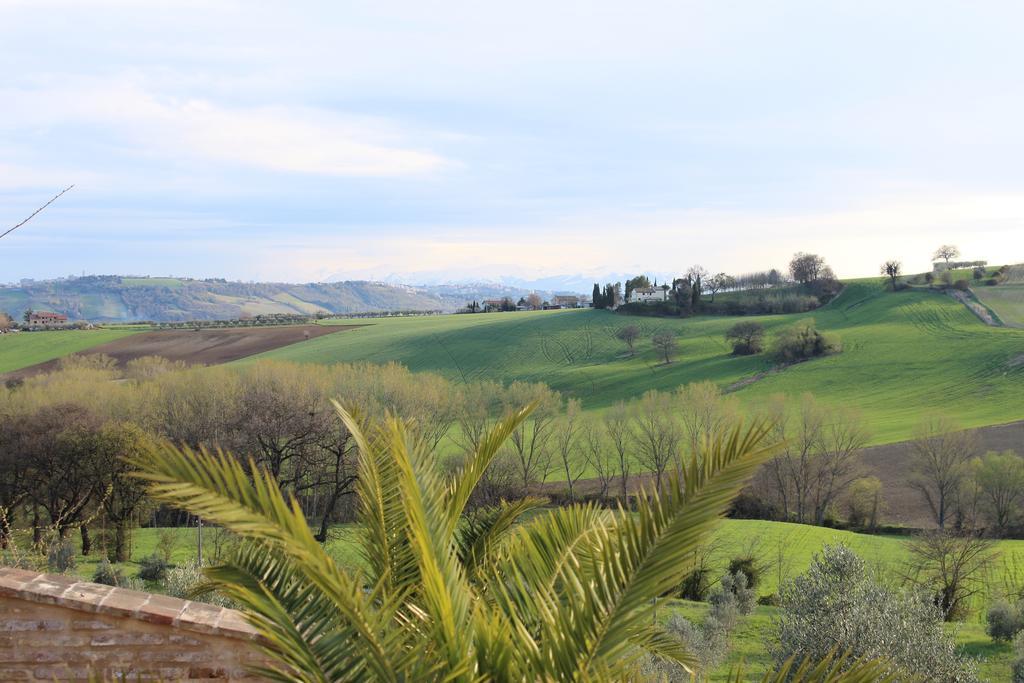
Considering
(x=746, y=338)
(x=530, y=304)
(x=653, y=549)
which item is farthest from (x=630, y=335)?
(x=653, y=549)

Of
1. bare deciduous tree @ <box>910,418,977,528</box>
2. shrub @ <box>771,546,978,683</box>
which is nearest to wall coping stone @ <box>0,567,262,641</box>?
shrub @ <box>771,546,978,683</box>

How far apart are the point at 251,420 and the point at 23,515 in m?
12.7

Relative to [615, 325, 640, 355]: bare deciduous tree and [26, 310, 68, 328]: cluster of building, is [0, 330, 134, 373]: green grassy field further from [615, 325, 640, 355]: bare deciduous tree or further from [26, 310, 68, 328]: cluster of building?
[615, 325, 640, 355]: bare deciduous tree

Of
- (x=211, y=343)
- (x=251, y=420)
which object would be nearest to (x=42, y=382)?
(x=251, y=420)

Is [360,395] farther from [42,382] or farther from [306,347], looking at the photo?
[306,347]

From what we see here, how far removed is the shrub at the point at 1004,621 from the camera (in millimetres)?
26484

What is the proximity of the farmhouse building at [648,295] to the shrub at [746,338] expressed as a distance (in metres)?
28.2

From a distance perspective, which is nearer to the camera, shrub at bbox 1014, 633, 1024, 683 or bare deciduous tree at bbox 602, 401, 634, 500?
shrub at bbox 1014, 633, 1024, 683

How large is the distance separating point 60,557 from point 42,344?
8797 centimetres

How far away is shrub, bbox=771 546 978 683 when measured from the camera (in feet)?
54.7

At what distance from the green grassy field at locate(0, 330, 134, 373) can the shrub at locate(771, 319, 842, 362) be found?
85524 mm

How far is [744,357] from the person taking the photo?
8375 centimetres

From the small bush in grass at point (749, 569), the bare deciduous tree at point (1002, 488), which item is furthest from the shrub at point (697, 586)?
the bare deciduous tree at point (1002, 488)

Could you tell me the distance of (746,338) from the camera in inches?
3378
